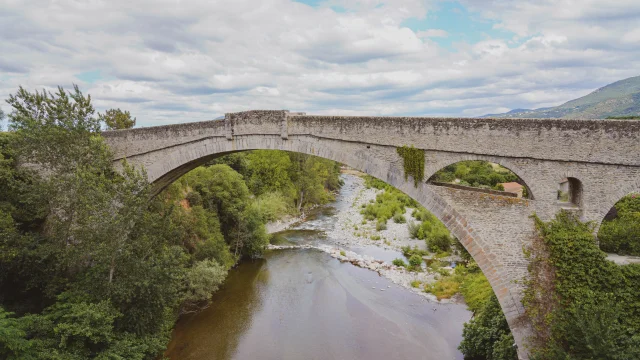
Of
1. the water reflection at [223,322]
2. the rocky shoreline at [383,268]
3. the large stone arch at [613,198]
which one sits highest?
the large stone arch at [613,198]

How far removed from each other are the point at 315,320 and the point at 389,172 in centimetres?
769

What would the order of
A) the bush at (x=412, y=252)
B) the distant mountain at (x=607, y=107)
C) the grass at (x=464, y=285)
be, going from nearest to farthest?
the grass at (x=464, y=285), the bush at (x=412, y=252), the distant mountain at (x=607, y=107)

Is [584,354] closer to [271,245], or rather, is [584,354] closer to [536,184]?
[536,184]

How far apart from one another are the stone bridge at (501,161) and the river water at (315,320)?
5.38m

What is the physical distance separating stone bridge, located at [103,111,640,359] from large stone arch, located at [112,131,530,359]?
0.03 meters

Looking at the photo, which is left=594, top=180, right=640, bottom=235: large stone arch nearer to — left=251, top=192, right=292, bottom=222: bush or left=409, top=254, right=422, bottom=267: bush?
left=409, top=254, right=422, bottom=267: bush

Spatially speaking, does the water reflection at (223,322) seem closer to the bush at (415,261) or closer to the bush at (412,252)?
the bush at (415,261)

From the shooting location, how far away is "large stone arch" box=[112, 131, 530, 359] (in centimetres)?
891

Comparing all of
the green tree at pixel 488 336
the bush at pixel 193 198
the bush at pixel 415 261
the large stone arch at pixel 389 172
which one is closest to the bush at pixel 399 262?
the bush at pixel 415 261

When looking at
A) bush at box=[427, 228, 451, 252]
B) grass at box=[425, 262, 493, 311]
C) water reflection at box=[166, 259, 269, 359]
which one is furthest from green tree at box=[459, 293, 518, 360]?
bush at box=[427, 228, 451, 252]

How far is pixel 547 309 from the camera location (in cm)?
840

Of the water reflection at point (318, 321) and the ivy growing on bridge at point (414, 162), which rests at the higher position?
the ivy growing on bridge at point (414, 162)

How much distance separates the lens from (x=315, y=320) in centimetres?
1462

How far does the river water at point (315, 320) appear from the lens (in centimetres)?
1276
